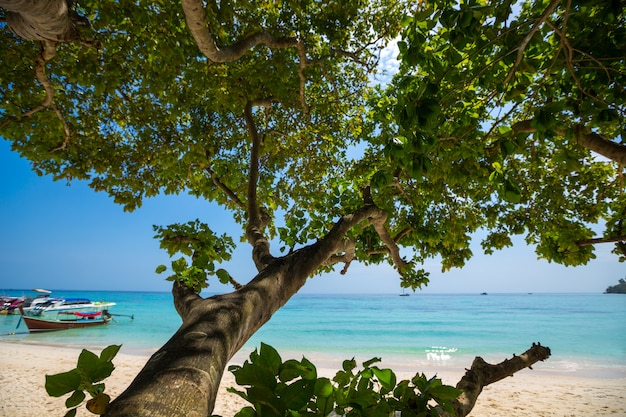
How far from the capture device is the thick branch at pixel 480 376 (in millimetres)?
1525

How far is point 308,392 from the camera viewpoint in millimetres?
806

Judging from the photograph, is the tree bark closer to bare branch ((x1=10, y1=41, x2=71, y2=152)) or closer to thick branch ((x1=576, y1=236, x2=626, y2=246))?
bare branch ((x1=10, y1=41, x2=71, y2=152))

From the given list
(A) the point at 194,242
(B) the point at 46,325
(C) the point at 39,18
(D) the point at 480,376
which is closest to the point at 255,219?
(A) the point at 194,242

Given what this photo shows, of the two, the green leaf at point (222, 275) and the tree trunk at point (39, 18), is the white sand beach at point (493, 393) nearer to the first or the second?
the green leaf at point (222, 275)

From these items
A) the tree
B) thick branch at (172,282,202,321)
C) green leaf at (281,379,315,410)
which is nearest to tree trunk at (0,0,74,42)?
the tree

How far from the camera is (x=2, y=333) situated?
24359 millimetres

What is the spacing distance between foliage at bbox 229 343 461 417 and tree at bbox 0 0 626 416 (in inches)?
20.9

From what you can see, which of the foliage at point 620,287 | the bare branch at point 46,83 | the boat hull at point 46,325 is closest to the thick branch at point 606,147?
the bare branch at point 46,83

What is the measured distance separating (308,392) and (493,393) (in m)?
13.2

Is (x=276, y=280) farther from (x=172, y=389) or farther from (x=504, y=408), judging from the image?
(x=504, y=408)

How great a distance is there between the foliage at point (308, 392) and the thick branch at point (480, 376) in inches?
23.2

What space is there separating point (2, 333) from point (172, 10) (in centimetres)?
3291

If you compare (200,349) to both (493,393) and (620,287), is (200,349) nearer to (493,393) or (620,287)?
(493,393)

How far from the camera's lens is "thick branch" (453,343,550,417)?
1.53 meters
